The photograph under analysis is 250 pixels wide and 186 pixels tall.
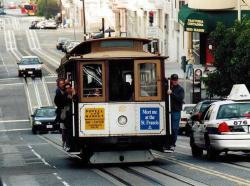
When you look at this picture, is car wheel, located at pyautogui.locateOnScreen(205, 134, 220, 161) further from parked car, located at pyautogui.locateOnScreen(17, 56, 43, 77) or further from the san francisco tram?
parked car, located at pyautogui.locateOnScreen(17, 56, 43, 77)

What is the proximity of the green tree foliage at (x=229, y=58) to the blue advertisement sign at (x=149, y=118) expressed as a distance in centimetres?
2018

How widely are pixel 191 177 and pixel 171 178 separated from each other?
1.20ft

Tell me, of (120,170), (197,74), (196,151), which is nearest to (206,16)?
(197,74)

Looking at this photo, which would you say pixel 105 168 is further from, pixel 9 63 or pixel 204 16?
pixel 9 63

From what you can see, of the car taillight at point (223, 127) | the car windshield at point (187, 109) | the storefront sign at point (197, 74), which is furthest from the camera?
the storefront sign at point (197, 74)

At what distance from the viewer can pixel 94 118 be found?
68.8 ft

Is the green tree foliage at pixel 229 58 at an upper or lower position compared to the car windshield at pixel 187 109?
upper

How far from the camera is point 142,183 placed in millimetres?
17266

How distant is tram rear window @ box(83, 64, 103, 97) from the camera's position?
2112cm

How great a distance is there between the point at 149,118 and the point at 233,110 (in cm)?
205

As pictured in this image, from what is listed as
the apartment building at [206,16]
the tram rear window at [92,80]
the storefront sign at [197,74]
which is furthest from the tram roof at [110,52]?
the apartment building at [206,16]

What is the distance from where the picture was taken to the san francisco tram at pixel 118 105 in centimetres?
2103

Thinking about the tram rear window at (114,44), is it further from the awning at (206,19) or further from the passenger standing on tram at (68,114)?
the awning at (206,19)

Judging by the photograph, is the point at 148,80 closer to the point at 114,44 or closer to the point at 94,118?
the point at 114,44
